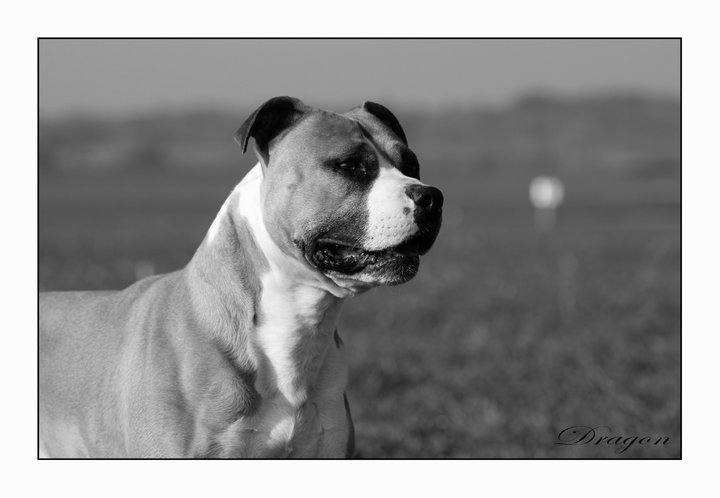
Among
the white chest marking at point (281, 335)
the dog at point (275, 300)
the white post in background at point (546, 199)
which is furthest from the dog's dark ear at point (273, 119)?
the white post in background at point (546, 199)

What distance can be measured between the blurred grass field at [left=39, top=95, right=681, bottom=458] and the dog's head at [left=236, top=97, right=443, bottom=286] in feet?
4.89

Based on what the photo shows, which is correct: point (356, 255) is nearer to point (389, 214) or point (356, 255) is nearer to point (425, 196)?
point (389, 214)

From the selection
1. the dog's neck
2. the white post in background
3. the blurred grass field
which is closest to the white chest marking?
the dog's neck

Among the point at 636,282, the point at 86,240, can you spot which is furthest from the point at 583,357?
the point at 86,240

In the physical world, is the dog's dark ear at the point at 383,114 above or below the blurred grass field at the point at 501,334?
above

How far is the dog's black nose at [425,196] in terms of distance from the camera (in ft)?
11.4

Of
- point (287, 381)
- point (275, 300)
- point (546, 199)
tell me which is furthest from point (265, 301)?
point (546, 199)

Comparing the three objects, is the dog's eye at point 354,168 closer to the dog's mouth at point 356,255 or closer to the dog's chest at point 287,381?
the dog's mouth at point 356,255

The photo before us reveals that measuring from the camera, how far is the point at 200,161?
19.6m

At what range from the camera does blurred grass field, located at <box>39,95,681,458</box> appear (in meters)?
6.42

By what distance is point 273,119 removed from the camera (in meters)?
3.83

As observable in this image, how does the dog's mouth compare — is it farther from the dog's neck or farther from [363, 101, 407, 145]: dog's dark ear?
[363, 101, 407, 145]: dog's dark ear
